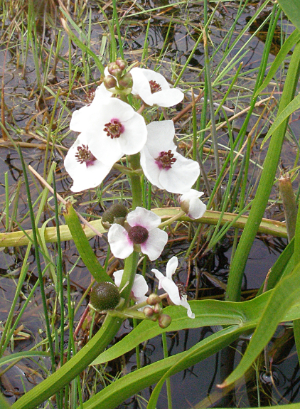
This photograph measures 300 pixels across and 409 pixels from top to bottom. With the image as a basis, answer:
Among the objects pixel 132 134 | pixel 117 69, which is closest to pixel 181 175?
pixel 132 134

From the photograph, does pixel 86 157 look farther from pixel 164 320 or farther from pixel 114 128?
pixel 164 320

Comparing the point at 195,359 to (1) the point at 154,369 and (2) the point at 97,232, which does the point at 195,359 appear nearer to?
(1) the point at 154,369

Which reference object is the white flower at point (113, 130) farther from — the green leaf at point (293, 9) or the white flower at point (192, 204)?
the green leaf at point (293, 9)

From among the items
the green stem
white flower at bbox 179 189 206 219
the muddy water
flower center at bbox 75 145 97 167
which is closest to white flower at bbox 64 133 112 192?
flower center at bbox 75 145 97 167

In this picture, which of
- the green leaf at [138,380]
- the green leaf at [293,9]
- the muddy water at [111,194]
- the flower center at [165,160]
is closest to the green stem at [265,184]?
the green leaf at [293,9]

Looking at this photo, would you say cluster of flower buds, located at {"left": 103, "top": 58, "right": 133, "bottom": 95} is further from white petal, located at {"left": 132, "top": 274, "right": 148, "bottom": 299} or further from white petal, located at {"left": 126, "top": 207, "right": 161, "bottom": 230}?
white petal, located at {"left": 132, "top": 274, "right": 148, "bottom": 299}

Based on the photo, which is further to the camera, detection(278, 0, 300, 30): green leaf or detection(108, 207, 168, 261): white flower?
detection(278, 0, 300, 30): green leaf

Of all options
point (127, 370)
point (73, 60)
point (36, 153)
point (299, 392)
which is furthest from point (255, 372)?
point (73, 60)

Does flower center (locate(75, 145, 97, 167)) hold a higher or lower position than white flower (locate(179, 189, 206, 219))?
higher
